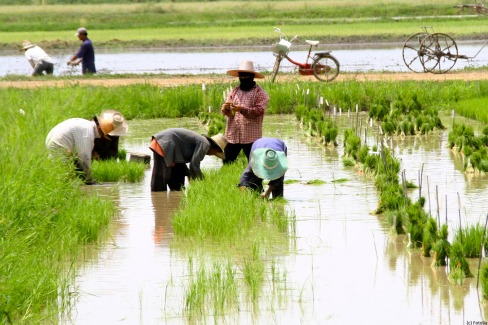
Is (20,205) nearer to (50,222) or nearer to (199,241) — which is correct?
(50,222)

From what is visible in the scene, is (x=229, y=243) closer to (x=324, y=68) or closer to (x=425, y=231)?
(x=425, y=231)

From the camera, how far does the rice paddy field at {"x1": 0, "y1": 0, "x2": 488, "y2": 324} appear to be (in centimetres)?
593

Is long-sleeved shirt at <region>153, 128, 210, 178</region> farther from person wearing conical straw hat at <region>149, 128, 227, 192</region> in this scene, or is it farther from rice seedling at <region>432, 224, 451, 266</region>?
rice seedling at <region>432, 224, 451, 266</region>

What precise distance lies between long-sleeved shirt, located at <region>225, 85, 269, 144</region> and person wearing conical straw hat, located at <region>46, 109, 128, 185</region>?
1.30 metres

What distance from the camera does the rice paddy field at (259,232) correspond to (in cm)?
593

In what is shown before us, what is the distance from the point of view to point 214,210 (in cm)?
794

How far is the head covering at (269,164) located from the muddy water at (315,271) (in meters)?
0.35

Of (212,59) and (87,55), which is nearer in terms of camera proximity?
(87,55)

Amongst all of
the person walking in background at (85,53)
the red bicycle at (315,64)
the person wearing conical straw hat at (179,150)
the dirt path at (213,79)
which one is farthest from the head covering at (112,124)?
the person walking in background at (85,53)

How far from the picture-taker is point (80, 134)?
9.08 metres

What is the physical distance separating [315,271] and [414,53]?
24.2 metres

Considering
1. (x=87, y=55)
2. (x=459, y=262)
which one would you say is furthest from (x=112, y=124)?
(x=87, y=55)

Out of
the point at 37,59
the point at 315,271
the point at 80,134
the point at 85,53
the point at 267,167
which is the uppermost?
the point at 85,53

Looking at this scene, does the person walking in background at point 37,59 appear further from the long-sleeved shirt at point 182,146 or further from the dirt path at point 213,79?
the long-sleeved shirt at point 182,146
